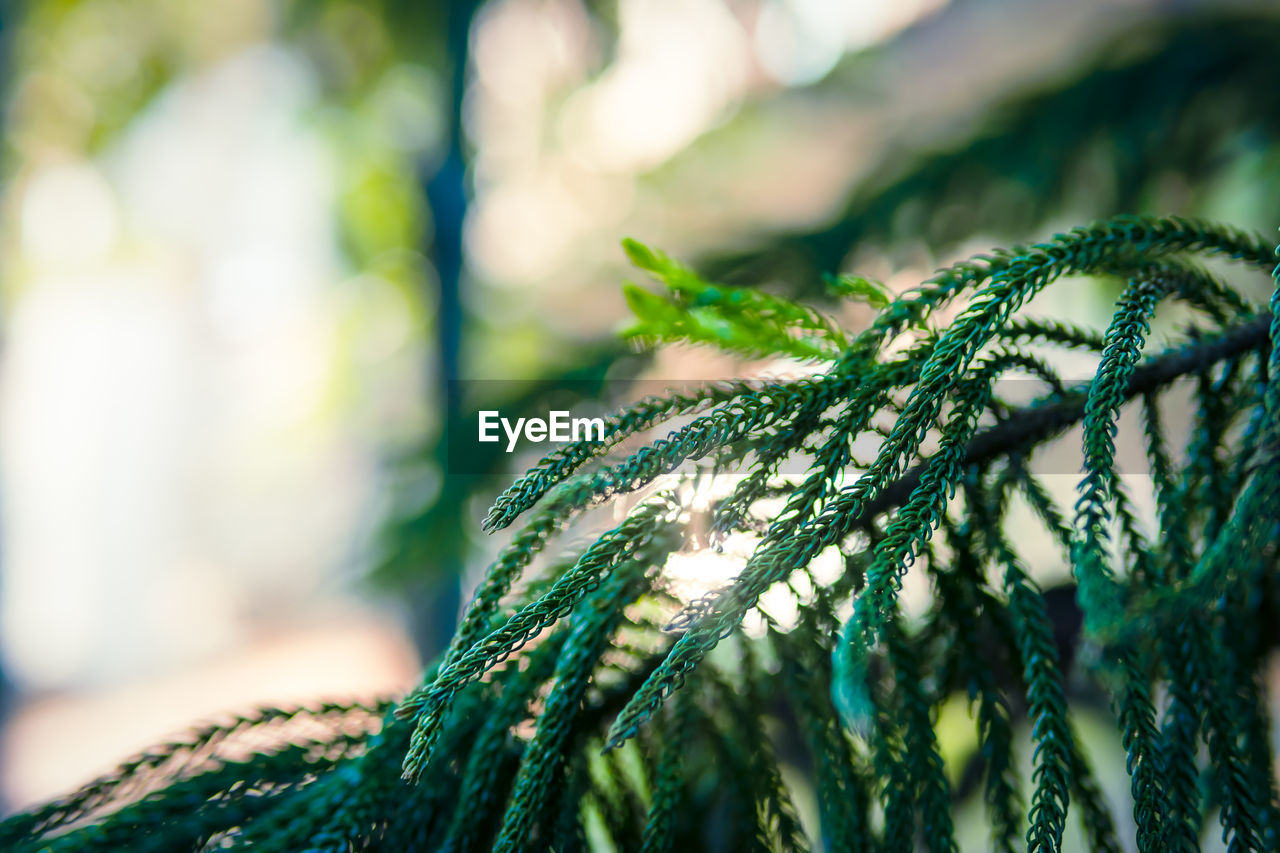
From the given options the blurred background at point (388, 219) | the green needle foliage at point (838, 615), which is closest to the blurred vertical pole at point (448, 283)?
the blurred background at point (388, 219)

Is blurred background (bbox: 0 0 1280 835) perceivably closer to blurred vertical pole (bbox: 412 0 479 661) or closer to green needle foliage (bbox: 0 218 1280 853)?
blurred vertical pole (bbox: 412 0 479 661)

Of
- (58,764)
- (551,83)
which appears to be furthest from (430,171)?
(58,764)

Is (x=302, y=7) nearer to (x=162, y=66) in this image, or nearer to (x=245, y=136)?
(x=162, y=66)

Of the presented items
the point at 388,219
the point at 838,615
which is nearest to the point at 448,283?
the point at 388,219

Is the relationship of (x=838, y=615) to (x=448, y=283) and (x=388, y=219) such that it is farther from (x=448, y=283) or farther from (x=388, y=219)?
(x=388, y=219)

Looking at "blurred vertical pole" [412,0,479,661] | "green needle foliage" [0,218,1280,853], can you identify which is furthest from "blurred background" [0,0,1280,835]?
"green needle foliage" [0,218,1280,853]

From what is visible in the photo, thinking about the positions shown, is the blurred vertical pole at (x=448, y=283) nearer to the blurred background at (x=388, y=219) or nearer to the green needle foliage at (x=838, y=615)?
the blurred background at (x=388, y=219)
